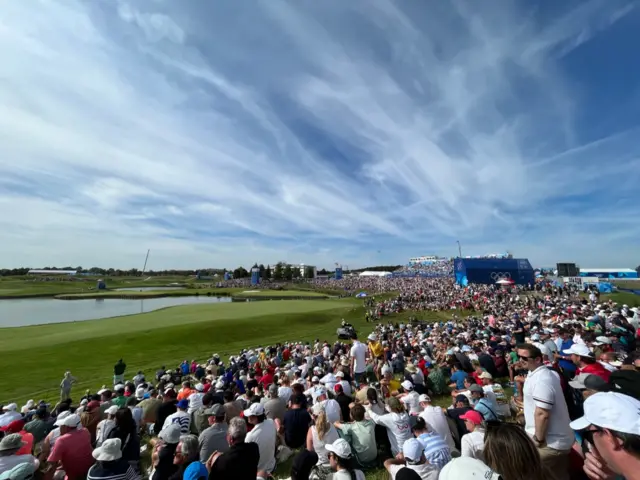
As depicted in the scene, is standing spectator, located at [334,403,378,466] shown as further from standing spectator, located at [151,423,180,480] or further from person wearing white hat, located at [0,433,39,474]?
person wearing white hat, located at [0,433,39,474]

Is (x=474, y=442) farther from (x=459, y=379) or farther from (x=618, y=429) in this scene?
(x=459, y=379)

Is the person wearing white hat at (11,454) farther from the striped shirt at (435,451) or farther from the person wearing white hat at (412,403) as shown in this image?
the person wearing white hat at (412,403)

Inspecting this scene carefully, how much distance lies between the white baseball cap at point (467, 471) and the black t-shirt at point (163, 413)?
718 cm

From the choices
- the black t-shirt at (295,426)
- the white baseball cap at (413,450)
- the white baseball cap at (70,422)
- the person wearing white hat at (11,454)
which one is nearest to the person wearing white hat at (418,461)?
the white baseball cap at (413,450)

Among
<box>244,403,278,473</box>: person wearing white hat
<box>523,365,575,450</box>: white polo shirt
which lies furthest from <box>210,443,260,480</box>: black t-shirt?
<box>523,365,575,450</box>: white polo shirt

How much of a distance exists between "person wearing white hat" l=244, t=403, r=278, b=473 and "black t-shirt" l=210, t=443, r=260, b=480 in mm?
1198

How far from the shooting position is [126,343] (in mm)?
22438

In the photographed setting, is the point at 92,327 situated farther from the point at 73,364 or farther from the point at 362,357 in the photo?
the point at 362,357

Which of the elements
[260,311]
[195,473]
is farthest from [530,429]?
[260,311]

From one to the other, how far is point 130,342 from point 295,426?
21.4 metres

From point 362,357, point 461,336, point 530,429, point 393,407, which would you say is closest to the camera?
point 530,429

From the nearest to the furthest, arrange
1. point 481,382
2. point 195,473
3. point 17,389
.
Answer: point 195,473 → point 481,382 → point 17,389

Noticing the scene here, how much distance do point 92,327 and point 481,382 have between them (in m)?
32.9

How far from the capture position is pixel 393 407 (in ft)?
18.7
